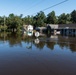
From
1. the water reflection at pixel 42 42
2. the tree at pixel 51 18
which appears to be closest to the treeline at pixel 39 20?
the tree at pixel 51 18

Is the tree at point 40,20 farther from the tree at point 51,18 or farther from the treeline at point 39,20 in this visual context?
→ the tree at point 51,18

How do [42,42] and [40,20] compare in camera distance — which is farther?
[40,20]

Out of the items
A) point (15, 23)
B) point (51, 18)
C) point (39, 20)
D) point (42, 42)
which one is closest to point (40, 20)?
point (39, 20)

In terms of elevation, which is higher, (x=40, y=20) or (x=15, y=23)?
(x=40, y=20)

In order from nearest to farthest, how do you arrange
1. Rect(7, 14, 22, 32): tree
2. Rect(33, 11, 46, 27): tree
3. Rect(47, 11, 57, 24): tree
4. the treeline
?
1. Rect(7, 14, 22, 32): tree
2. the treeline
3. Rect(33, 11, 46, 27): tree
4. Rect(47, 11, 57, 24): tree

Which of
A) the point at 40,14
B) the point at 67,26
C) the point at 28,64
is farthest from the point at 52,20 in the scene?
the point at 28,64

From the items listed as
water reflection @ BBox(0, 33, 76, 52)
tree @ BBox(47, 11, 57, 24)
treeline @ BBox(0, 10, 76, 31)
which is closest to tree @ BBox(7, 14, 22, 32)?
treeline @ BBox(0, 10, 76, 31)

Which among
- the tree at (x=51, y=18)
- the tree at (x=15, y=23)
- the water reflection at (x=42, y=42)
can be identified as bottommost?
the water reflection at (x=42, y=42)

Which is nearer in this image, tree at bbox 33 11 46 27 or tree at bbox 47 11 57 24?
tree at bbox 33 11 46 27

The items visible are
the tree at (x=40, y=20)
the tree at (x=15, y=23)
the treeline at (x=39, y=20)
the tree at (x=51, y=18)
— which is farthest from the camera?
the tree at (x=51, y=18)

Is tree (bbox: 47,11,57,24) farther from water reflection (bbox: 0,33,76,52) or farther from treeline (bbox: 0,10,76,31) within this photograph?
water reflection (bbox: 0,33,76,52)

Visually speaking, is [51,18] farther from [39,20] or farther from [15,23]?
[15,23]

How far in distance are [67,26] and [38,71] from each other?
2832 inches

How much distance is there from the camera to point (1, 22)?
347 ft
